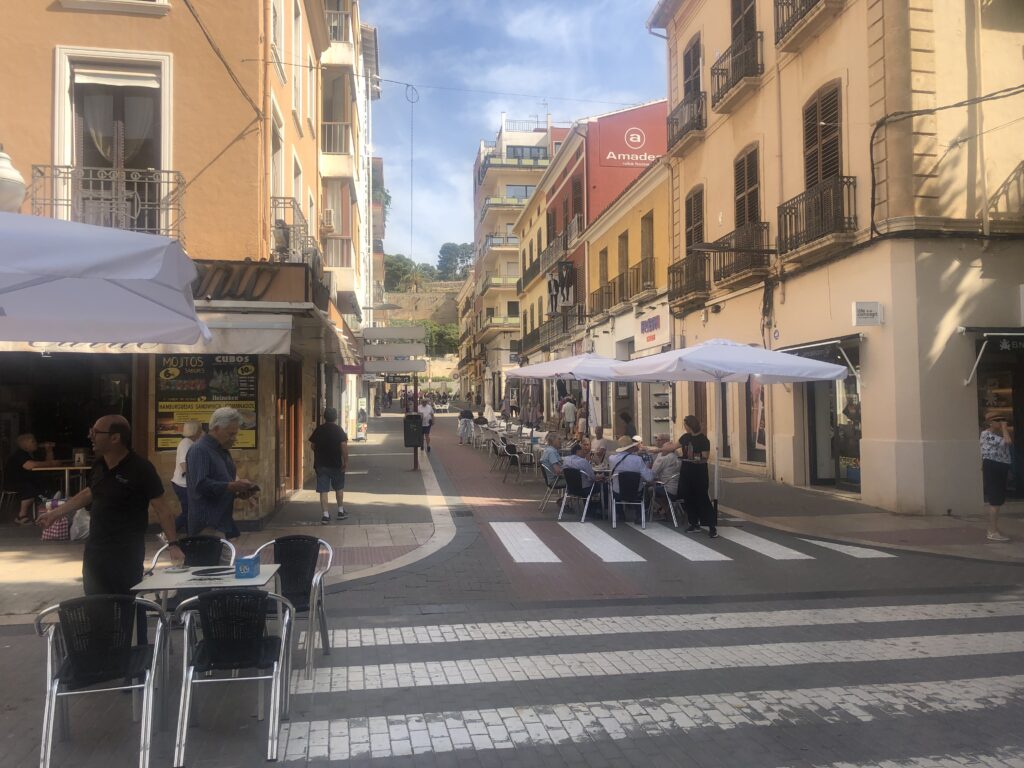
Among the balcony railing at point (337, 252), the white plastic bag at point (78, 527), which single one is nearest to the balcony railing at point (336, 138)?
the balcony railing at point (337, 252)

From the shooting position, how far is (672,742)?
4.25 metres

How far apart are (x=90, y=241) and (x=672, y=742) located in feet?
13.3

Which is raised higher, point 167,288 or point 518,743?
point 167,288

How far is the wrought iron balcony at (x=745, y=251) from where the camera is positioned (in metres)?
15.9

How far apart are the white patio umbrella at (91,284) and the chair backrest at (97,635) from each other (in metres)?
1.63

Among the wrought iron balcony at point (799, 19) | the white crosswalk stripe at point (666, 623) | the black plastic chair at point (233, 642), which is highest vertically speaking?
the wrought iron balcony at point (799, 19)

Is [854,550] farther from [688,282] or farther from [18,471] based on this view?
[688,282]

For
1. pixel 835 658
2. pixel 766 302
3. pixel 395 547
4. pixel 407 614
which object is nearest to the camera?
pixel 835 658

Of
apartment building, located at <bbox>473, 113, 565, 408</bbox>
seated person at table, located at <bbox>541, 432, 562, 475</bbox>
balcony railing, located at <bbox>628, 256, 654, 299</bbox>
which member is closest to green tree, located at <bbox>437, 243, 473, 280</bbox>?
apartment building, located at <bbox>473, 113, 565, 408</bbox>

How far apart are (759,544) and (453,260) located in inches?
5284

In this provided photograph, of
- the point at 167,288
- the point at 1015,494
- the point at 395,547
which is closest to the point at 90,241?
the point at 167,288

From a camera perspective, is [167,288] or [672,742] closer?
[672,742]

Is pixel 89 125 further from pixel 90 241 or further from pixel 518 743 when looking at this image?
pixel 518 743

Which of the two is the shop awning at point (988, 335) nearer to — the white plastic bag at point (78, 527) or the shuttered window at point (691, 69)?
the shuttered window at point (691, 69)
